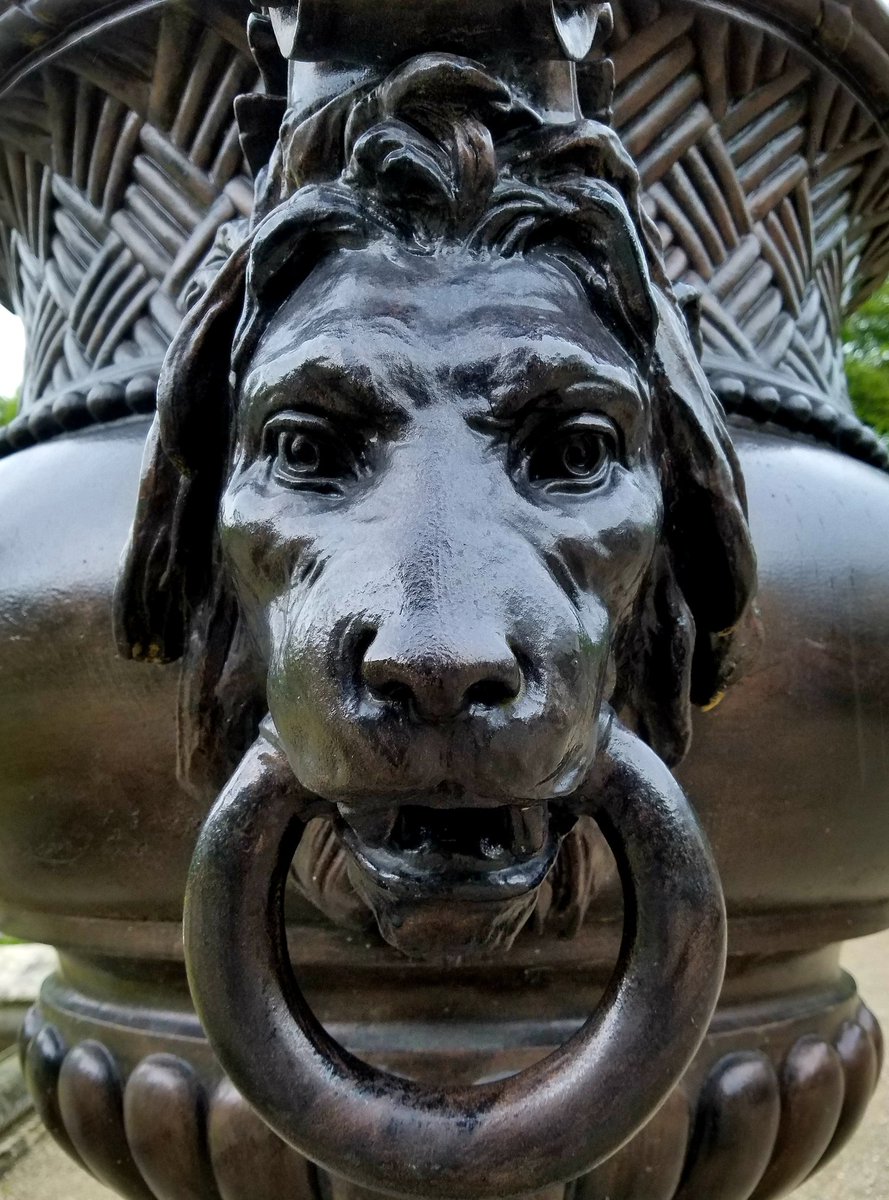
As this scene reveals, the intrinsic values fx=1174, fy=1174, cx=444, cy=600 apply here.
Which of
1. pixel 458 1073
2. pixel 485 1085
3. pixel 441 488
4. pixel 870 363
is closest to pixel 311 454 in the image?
pixel 441 488

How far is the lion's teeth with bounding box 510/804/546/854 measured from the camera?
1.70ft

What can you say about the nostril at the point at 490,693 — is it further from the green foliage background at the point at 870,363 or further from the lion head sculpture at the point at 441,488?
the green foliage background at the point at 870,363

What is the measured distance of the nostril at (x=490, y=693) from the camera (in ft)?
1.47

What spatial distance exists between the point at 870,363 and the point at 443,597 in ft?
24.9

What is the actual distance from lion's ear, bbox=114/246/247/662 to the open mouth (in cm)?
22

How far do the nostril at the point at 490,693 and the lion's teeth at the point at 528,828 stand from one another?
0.08m

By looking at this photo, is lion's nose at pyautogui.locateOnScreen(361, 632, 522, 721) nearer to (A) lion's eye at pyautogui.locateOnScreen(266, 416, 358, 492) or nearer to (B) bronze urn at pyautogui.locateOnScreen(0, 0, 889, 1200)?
(B) bronze urn at pyautogui.locateOnScreen(0, 0, 889, 1200)

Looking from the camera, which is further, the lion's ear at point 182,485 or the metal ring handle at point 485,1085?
the lion's ear at point 182,485

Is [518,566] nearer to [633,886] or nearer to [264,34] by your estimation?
[633,886]

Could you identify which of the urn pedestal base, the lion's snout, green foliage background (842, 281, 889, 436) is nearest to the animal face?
the lion's snout

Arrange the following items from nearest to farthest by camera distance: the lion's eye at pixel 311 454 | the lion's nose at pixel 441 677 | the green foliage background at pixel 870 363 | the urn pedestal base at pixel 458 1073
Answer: the lion's nose at pixel 441 677, the lion's eye at pixel 311 454, the urn pedestal base at pixel 458 1073, the green foliage background at pixel 870 363

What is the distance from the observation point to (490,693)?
0.45 m

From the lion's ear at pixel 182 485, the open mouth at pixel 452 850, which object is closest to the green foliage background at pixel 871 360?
the lion's ear at pixel 182 485

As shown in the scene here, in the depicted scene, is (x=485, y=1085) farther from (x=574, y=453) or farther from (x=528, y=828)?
(x=574, y=453)
